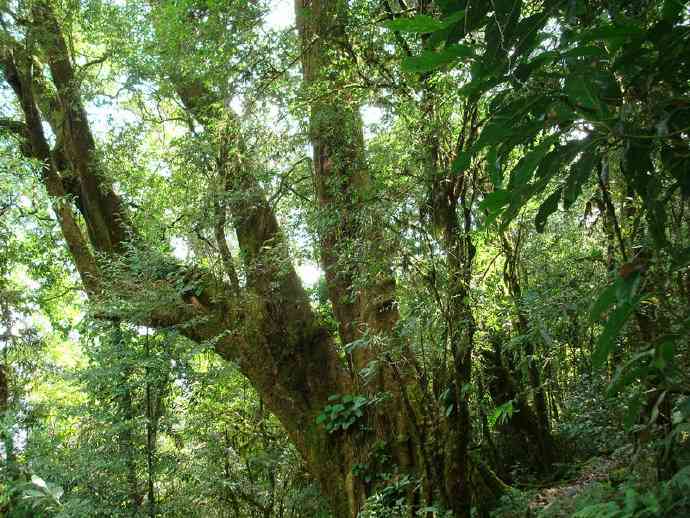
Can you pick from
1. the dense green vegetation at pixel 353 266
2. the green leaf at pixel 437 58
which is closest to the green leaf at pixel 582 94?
the dense green vegetation at pixel 353 266

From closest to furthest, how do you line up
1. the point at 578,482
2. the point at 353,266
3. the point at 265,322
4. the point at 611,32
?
the point at 611,32, the point at 353,266, the point at 578,482, the point at 265,322

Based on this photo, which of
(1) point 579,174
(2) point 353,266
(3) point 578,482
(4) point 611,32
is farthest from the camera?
(3) point 578,482

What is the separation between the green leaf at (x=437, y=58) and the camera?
1.27 metres

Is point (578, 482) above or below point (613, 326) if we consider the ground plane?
below

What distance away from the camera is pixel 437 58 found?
129 centimetres

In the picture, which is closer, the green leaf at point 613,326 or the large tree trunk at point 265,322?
the green leaf at point 613,326

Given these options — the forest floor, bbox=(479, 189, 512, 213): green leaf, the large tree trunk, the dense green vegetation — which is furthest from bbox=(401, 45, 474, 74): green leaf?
the forest floor

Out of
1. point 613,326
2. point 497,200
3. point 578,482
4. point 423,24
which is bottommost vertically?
point 578,482

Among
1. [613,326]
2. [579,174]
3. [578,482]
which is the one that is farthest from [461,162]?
[578,482]

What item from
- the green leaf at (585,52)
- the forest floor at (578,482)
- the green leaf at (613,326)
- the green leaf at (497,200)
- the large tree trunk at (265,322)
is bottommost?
the forest floor at (578,482)

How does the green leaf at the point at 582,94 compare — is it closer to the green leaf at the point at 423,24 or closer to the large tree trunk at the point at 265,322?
the green leaf at the point at 423,24

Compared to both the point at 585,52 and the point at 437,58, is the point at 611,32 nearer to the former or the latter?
the point at 585,52

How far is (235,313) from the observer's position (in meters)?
5.88

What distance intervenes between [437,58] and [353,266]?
8.88 ft
